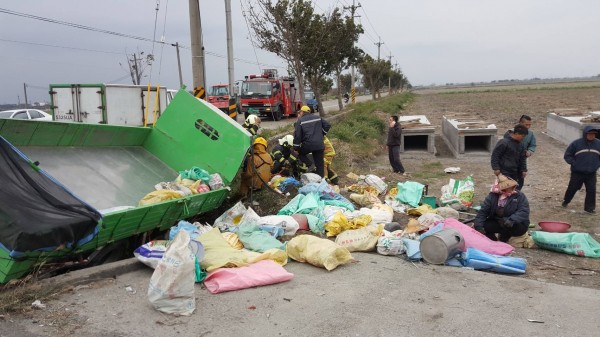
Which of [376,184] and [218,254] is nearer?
[218,254]

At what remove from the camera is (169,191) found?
569 cm

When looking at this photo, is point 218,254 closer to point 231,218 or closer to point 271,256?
point 271,256

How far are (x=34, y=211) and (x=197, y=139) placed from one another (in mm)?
3051

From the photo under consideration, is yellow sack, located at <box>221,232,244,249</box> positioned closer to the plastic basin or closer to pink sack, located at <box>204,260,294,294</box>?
pink sack, located at <box>204,260,294,294</box>

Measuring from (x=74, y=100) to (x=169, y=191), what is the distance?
810 centimetres

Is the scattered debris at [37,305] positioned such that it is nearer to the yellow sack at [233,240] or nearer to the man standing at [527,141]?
the yellow sack at [233,240]

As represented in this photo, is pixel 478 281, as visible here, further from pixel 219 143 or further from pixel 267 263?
pixel 219 143

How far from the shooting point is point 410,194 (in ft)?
27.6

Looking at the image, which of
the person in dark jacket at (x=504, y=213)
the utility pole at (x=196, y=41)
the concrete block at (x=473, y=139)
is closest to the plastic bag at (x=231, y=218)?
the person in dark jacket at (x=504, y=213)

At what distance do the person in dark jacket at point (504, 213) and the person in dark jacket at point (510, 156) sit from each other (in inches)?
53.6

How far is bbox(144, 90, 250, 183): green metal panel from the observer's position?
21.7ft

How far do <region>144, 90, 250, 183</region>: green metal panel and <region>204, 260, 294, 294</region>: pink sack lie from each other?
7.24ft

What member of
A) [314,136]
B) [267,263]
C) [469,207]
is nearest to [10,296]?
[267,263]

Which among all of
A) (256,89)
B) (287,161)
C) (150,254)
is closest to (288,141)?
(287,161)
